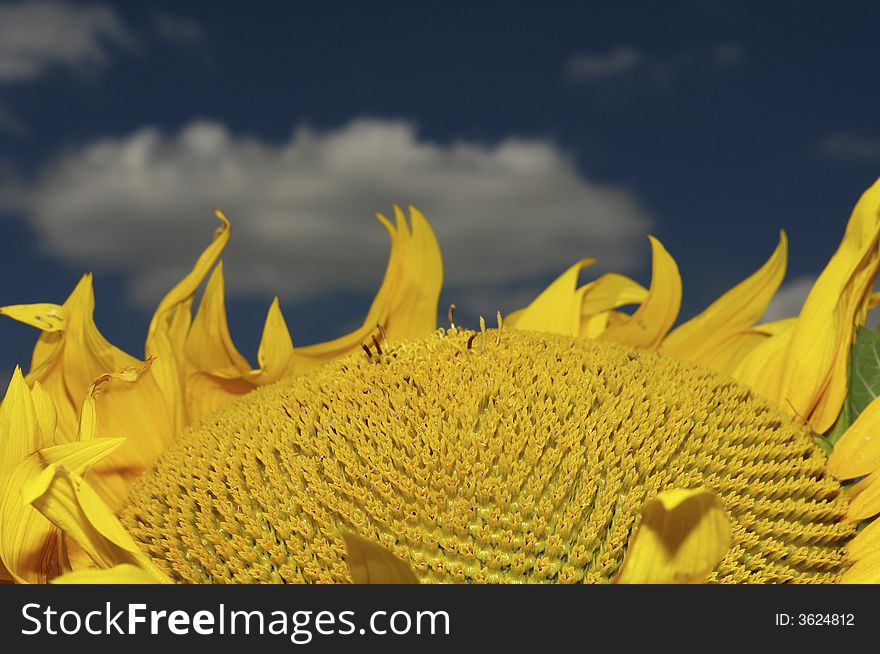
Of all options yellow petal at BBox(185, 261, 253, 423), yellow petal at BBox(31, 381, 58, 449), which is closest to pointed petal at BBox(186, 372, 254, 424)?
yellow petal at BBox(185, 261, 253, 423)

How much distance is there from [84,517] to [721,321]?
230 cm

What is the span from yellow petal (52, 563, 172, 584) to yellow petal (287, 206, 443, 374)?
1.62 m

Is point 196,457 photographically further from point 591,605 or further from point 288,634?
point 591,605

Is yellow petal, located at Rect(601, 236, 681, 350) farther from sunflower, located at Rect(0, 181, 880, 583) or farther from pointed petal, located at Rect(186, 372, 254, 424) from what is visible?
pointed petal, located at Rect(186, 372, 254, 424)

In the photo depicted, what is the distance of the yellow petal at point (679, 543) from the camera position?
5.36 feet

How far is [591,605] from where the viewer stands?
1706mm

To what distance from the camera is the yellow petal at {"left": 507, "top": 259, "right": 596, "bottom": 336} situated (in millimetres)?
3492

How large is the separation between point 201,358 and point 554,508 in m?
1.73

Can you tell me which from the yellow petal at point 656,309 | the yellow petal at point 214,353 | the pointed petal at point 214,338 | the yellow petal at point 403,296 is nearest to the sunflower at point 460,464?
the yellow petal at point 214,353

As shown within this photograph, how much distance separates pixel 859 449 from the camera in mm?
2568

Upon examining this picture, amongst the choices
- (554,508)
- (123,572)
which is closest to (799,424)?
(554,508)

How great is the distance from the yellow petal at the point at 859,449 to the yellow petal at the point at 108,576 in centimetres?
181

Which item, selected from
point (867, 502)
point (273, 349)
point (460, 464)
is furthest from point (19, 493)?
point (867, 502)

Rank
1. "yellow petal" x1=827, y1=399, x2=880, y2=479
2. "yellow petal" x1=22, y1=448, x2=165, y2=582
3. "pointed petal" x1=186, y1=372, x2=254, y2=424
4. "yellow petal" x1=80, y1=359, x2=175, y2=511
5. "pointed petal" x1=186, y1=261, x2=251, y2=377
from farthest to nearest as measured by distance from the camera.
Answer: "pointed petal" x1=186, y1=261, x2=251, y2=377, "pointed petal" x1=186, y1=372, x2=254, y2=424, "yellow petal" x1=80, y1=359, x2=175, y2=511, "yellow petal" x1=827, y1=399, x2=880, y2=479, "yellow petal" x1=22, y1=448, x2=165, y2=582
